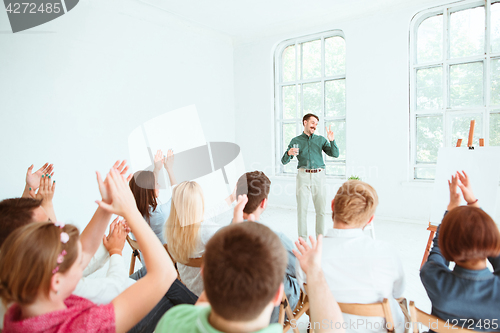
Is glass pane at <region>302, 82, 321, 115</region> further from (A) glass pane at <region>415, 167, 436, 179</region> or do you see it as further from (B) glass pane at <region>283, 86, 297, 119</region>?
(A) glass pane at <region>415, 167, 436, 179</region>

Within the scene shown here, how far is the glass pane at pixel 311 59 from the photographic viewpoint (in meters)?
5.26

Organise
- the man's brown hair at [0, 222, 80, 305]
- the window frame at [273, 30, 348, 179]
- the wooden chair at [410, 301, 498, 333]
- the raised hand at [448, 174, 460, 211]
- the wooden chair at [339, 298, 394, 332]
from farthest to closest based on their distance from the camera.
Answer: the window frame at [273, 30, 348, 179] → the raised hand at [448, 174, 460, 211] → the wooden chair at [339, 298, 394, 332] → the wooden chair at [410, 301, 498, 333] → the man's brown hair at [0, 222, 80, 305]

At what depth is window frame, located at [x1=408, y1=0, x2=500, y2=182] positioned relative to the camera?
395cm

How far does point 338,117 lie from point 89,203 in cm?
405

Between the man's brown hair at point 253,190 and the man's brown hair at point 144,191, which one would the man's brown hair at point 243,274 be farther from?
the man's brown hair at point 144,191

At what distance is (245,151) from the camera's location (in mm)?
6051

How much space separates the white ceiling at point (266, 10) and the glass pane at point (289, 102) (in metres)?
1.14

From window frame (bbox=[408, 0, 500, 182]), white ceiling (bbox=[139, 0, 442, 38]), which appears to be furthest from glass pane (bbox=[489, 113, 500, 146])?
white ceiling (bbox=[139, 0, 442, 38])

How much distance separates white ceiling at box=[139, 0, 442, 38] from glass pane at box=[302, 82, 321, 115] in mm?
1077

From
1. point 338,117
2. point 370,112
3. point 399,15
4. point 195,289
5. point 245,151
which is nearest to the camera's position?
point 195,289

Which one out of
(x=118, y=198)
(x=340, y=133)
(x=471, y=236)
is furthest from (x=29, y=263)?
(x=340, y=133)

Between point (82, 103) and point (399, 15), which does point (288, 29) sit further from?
point (82, 103)

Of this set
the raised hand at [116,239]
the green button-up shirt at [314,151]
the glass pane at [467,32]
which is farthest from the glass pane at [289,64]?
the raised hand at [116,239]

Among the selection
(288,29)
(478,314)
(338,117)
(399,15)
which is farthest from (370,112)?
(478,314)
